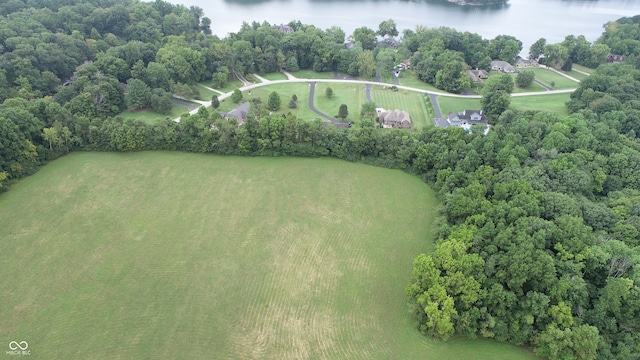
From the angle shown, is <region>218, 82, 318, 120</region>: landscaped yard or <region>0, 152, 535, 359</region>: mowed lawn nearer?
<region>0, 152, 535, 359</region>: mowed lawn

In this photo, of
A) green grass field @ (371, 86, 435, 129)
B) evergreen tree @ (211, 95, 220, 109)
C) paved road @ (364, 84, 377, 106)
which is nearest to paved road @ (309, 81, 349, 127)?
paved road @ (364, 84, 377, 106)

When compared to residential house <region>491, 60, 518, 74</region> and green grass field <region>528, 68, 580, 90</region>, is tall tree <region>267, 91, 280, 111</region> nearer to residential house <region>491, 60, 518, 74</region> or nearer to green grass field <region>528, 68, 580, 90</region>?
residential house <region>491, 60, 518, 74</region>

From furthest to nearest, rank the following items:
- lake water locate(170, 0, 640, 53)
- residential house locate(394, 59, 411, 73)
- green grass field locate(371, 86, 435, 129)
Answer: lake water locate(170, 0, 640, 53), residential house locate(394, 59, 411, 73), green grass field locate(371, 86, 435, 129)

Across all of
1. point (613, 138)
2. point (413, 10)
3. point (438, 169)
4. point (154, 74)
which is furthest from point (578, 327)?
point (413, 10)

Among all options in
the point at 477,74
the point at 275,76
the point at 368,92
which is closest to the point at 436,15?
the point at 477,74

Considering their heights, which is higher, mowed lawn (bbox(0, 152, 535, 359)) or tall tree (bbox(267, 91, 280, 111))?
tall tree (bbox(267, 91, 280, 111))

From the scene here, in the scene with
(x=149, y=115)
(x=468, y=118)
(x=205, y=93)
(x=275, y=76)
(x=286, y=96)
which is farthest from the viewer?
(x=275, y=76)

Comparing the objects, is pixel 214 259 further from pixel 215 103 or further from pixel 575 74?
pixel 575 74
